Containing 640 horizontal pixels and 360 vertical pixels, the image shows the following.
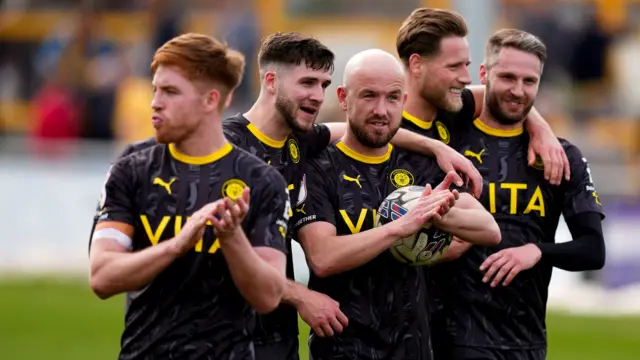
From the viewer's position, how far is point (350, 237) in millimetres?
7547

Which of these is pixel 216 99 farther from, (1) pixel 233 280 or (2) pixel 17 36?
(2) pixel 17 36

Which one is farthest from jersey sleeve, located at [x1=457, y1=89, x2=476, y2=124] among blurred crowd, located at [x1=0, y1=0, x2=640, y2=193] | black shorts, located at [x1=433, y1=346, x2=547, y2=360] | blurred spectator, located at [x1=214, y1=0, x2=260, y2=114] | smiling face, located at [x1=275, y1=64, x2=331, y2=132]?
blurred spectator, located at [x1=214, y1=0, x2=260, y2=114]

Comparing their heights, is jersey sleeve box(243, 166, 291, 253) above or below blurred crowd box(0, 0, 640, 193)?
below

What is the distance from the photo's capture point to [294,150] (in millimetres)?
7906

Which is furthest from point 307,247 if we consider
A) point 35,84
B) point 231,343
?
point 35,84

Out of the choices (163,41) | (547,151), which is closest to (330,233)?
(547,151)

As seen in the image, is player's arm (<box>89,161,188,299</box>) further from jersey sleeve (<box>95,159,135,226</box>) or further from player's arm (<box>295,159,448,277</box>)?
player's arm (<box>295,159,448,277</box>)

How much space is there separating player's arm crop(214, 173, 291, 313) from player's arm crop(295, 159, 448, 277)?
669 millimetres

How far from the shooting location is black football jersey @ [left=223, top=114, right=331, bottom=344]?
7.73 m

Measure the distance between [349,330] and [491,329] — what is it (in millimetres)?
1107

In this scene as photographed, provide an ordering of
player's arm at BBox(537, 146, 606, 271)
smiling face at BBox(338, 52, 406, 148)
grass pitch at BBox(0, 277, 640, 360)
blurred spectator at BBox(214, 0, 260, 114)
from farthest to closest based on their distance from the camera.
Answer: blurred spectator at BBox(214, 0, 260, 114), grass pitch at BBox(0, 277, 640, 360), player's arm at BBox(537, 146, 606, 271), smiling face at BBox(338, 52, 406, 148)

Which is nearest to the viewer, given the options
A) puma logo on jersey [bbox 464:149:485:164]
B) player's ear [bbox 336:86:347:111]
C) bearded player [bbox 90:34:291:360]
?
bearded player [bbox 90:34:291:360]

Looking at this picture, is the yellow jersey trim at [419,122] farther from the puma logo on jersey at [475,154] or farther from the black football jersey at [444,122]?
the puma logo on jersey at [475,154]

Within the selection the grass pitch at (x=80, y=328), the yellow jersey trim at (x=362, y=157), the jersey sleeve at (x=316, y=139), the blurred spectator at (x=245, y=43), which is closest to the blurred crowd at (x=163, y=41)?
the blurred spectator at (x=245, y=43)
